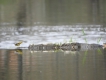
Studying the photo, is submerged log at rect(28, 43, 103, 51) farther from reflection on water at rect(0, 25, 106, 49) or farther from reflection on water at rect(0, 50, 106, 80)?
reflection on water at rect(0, 25, 106, 49)

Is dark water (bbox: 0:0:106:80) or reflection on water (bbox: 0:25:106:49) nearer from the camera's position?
dark water (bbox: 0:0:106:80)

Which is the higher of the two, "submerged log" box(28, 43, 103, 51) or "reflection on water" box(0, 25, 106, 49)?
"reflection on water" box(0, 25, 106, 49)

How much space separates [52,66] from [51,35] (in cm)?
405

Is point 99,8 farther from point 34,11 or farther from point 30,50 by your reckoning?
point 30,50

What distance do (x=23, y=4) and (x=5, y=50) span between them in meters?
7.97

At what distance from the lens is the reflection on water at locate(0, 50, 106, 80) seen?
306 inches

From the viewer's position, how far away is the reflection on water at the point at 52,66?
7.76 metres

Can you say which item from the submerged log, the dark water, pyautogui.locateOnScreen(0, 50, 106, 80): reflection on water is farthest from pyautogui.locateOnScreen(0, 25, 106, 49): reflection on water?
pyautogui.locateOnScreen(0, 50, 106, 80): reflection on water

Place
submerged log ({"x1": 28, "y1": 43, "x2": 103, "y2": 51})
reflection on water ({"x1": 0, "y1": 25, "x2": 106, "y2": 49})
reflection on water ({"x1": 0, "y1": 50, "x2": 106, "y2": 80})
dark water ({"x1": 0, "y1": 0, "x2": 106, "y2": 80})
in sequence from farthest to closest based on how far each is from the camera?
reflection on water ({"x1": 0, "y1": 25, "x2": 106, "y2": 49}), submerged log ({"x1": 28, "y1": 43, "x2": 103, "y2": 51}), dark water ({"x1": 0, "y1": 0, "x2": 106, "y2": 80}), reflection on water ({"x1": 0, "y1": 50, "x2": 106, "y2": 80})

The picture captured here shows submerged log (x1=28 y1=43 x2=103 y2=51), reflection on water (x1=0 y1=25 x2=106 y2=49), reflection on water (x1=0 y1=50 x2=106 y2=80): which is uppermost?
reflection on water (x1=0 y1=25 x2=106 y2=49)

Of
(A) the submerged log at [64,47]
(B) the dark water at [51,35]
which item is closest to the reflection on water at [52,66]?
(B) the dark water at [51,35]

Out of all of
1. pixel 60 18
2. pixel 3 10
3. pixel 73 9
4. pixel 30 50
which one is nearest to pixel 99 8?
pixel 73 9

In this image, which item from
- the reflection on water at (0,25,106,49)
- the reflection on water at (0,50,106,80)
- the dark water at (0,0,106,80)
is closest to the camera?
the reflection on water at (0,50,106,80)

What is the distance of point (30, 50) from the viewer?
10.2 meters
